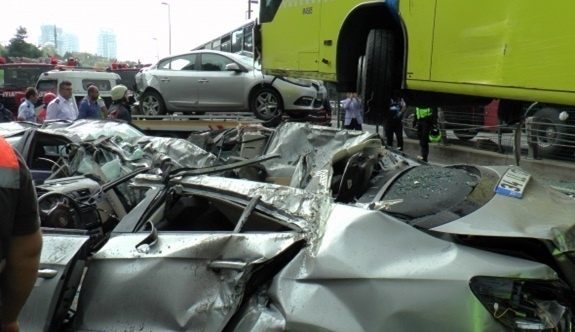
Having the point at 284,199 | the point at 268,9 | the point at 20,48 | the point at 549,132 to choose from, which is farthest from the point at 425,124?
the point at 20,48

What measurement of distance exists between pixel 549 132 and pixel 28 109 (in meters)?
9.05

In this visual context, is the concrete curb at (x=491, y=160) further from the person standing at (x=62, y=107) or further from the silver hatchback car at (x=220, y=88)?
the person standing at (x=62, y=107)

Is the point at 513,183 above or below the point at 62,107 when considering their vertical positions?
above

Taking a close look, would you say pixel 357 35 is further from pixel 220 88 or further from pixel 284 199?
pixel 220 88

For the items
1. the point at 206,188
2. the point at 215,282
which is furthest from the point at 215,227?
the point at 215,282

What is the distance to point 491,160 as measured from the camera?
9.27 metres

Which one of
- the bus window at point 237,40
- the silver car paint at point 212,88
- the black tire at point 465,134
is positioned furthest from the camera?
the bus window at point 237,40

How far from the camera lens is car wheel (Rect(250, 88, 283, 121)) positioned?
1068cm

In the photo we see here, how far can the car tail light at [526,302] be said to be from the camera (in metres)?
2.05

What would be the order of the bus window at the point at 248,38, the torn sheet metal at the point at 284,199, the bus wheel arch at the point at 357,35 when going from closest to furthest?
the torn sheet metal at the point at 284,199 < the bus wheel arch at the point at 357,35 < the bus window at the point at 248,38

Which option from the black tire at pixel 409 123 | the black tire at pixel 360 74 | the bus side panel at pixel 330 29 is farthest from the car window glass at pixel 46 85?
the black tire at pixel 360 74

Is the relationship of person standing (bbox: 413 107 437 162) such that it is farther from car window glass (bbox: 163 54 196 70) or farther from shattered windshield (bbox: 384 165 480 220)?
shattered windshield (bbox: 384 165 480 220)

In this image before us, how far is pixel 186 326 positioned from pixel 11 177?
3.46ft

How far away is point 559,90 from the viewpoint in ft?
11.7
